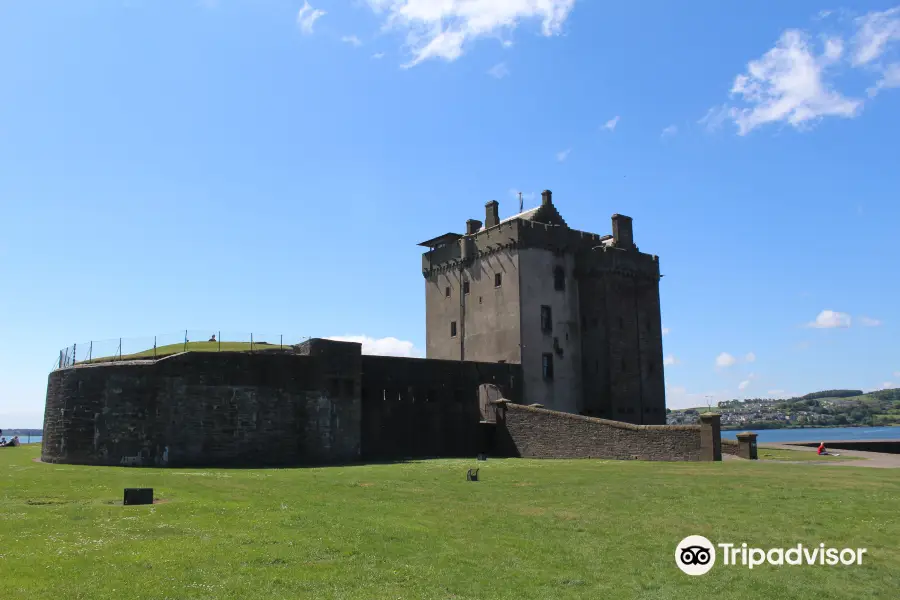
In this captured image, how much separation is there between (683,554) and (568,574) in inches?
100

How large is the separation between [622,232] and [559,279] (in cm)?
868

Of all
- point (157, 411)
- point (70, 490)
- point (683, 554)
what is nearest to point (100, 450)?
point (157, 411)

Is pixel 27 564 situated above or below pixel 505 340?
below

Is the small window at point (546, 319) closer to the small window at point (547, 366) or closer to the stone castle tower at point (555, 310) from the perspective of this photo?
the stone castle tower at point (555, 310)

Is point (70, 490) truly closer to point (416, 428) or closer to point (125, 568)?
point (125, 568)

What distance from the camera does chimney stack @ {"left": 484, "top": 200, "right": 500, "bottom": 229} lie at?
59.4m

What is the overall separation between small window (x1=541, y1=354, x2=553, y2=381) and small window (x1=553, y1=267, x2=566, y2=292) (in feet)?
17.9

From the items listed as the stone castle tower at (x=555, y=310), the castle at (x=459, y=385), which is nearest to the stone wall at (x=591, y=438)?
the castle at (x=459, y=385)

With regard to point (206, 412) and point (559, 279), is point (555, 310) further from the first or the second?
point (206, 412)

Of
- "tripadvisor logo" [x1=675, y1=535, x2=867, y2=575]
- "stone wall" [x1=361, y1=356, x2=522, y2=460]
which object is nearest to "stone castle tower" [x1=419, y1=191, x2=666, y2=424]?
"stone wall" [x1=361, y1=356, x2=522, y2=460]

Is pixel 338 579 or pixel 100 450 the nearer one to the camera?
pixel 338 579

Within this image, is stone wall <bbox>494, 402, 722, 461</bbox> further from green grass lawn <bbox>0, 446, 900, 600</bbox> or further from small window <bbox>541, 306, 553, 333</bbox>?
small window <bbox>541, 306, 553, 333</bbox>

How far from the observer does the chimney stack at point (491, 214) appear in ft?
195

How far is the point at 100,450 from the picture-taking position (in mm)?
36406
